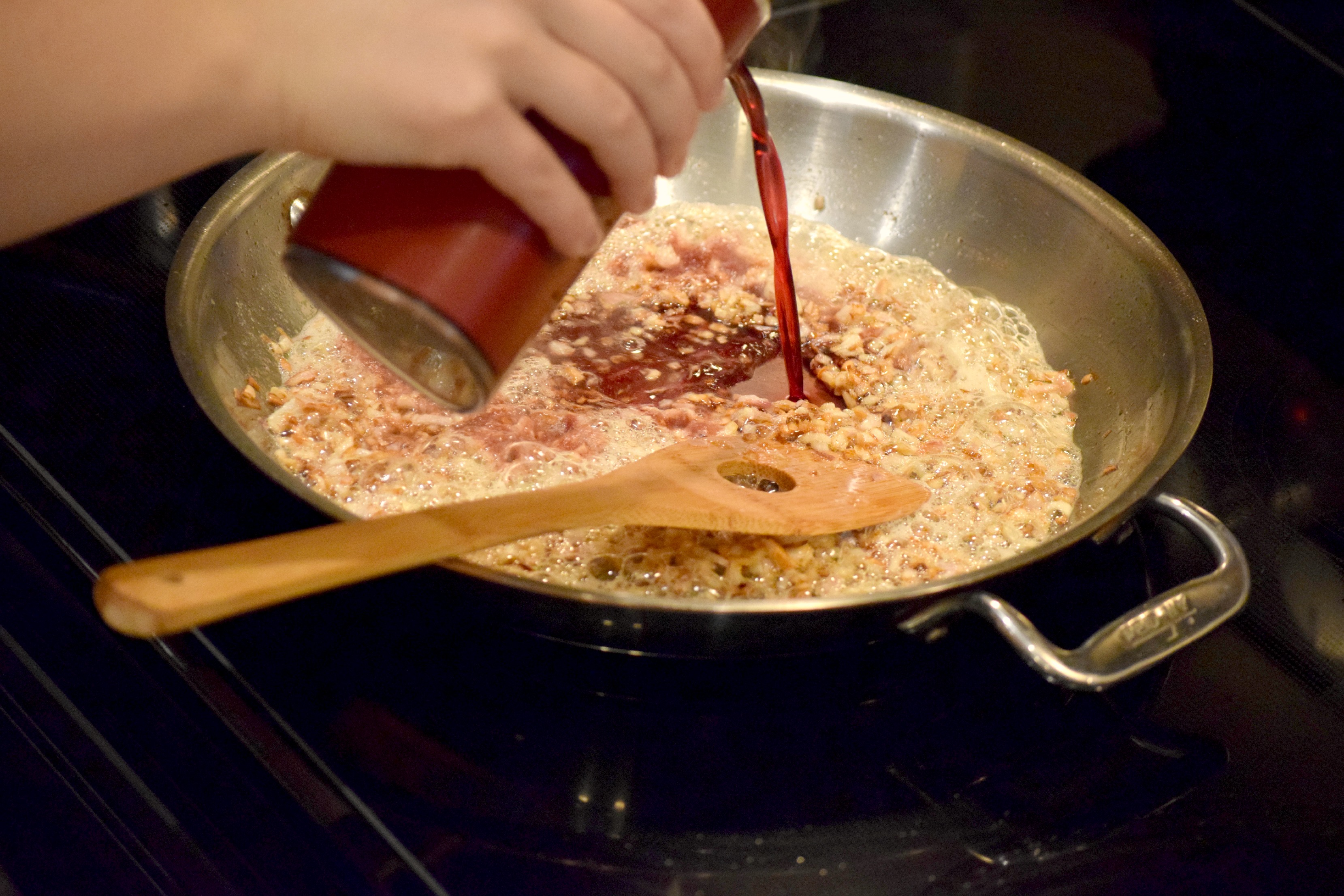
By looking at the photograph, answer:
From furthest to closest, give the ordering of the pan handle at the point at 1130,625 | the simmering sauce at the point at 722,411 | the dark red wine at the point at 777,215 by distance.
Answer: the dark red wine at the point at 777,215 → the simmering sauce at the point at 722,411 → the pan handle at the point at 1130,625

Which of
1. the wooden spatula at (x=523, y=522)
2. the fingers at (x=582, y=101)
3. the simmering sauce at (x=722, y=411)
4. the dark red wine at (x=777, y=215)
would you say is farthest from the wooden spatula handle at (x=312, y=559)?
the dark red wine at (x=777, y=215)

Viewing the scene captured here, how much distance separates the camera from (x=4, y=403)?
0.84m

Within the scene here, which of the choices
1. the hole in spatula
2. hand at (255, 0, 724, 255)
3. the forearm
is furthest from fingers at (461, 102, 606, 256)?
the hole in spatula

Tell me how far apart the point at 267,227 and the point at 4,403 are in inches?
10.1

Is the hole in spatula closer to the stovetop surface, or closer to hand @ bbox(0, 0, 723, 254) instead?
the stovetop surface

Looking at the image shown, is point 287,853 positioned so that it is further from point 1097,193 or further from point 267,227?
point 1097,193

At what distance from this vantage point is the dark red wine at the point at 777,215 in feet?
2.92

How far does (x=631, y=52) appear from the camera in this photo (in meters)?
0.53

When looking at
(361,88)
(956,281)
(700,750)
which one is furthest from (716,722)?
(956,281)

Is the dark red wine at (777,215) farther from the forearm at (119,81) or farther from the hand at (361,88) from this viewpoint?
the forearm at (119,81)

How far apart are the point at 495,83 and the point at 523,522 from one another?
25 centimetres

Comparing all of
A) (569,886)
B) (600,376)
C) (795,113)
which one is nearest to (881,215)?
(795,113)

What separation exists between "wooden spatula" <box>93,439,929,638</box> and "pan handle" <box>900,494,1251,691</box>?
14 centimetres

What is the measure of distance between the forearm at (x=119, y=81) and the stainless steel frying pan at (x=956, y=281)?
17cm
